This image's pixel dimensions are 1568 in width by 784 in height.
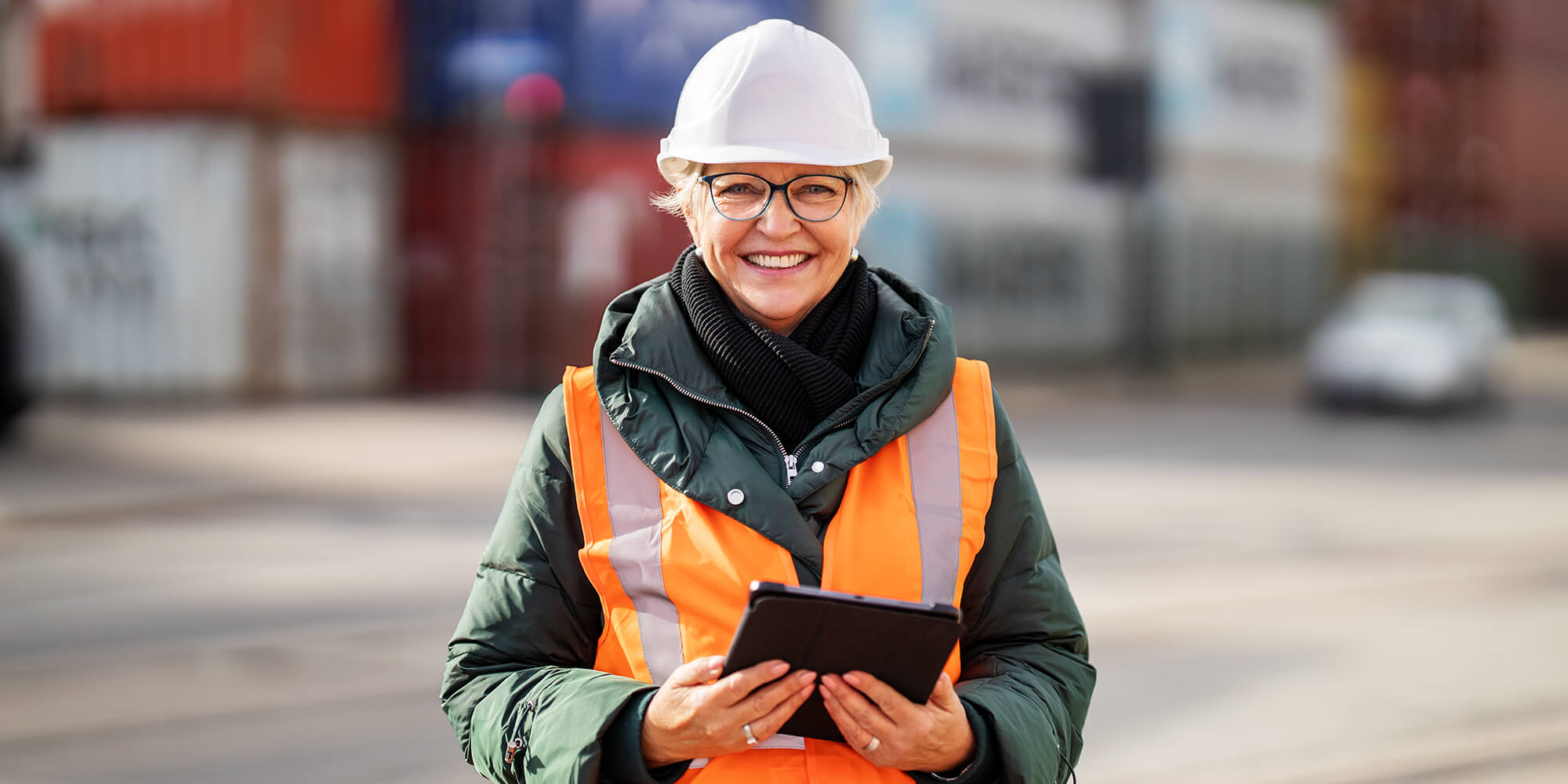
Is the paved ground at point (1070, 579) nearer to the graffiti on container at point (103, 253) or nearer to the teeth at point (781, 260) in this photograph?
the graffiti on container at point (103, 253)

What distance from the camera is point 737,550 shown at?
2072 millimetres

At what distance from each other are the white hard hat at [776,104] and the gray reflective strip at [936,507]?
38 cm

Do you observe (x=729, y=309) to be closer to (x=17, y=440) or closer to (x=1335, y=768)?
(x=1335, y=768)

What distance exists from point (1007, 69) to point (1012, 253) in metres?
2.69

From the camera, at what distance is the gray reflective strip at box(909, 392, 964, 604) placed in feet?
7.00

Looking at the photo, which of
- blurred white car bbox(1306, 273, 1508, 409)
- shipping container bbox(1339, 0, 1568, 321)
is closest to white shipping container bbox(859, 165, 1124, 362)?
blurred white car bbox(1306, 273, 1508, 409)

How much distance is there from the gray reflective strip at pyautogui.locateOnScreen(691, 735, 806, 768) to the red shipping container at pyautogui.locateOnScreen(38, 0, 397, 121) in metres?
16.2

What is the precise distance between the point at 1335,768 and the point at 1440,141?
3371cm

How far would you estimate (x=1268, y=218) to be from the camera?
30.2 metres

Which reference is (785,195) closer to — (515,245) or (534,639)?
(534,639)

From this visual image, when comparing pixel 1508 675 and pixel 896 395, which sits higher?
pixel 896 395

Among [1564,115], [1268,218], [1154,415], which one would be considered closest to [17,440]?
[1154,415]

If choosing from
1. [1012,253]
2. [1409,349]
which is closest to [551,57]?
[1012,253]

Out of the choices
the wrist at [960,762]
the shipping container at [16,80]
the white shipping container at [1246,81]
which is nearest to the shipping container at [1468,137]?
the white shipping container at [1246,81]
